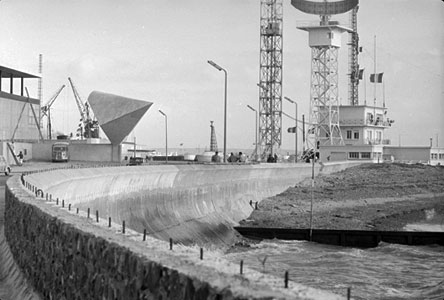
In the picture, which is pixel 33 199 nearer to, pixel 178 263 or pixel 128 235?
pixel 128 235

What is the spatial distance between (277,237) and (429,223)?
19715 millimetres

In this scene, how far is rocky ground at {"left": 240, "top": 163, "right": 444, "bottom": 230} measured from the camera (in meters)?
51.9

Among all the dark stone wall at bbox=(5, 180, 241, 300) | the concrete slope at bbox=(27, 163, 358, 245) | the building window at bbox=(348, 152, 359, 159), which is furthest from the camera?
the building window at bbox=(348, 152, 359, 159)

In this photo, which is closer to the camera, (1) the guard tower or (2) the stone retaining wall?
(2) the stone retaining wall

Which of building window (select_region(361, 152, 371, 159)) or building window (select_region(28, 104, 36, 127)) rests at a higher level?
building window (select_region(28, 104, 36, 127))

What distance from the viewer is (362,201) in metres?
65.6

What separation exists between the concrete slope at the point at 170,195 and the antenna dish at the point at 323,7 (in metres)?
54.8

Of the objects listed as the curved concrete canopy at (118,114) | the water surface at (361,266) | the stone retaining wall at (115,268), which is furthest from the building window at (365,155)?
the stone retaining wall at (115,268)

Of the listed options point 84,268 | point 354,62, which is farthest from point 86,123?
point 84,268

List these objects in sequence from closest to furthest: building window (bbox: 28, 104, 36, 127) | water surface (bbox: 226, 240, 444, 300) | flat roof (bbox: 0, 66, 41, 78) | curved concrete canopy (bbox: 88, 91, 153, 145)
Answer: water surface (bbox: 226, 240, 444, 300)
curved concrete canopy (bbox: 88, 91, 153, 145)
flat roof (bbox: 0, 66, 41, 78)
building window (bbox: 28, 104, 36, 127)

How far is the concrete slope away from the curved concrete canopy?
2445 cm

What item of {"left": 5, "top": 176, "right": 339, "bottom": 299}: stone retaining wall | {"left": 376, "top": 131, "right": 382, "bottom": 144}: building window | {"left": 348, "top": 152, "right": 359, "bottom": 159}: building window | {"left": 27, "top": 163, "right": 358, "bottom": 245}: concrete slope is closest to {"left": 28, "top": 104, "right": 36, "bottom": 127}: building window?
{"left": 27, "top": 163, "right": 358, "bottom": 245}: concrete slope

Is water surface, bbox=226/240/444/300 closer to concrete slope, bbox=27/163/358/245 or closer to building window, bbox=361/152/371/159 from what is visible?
concrete slope, bbox=27/163/358/245

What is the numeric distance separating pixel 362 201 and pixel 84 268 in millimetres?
57840
